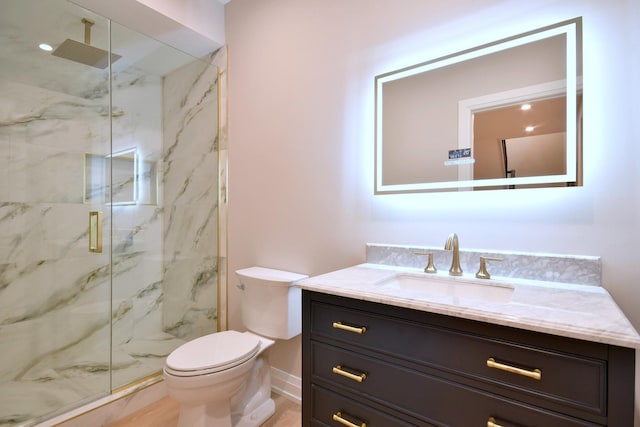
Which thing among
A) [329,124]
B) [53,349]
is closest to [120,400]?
[53,349]

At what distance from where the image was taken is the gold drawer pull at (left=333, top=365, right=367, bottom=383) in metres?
1.09

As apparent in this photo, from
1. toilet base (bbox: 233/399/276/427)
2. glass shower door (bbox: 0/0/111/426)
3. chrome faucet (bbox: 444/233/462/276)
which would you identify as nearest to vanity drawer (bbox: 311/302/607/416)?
chrome faucet (bbox: 444/233/462/276)

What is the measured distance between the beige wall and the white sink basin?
21cm

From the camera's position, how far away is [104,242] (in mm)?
2131

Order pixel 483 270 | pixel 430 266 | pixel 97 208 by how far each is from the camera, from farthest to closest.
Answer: pixel 97 208 → pixel 430 266 → pixel 483 270

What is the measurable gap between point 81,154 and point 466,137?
2433 millimetres

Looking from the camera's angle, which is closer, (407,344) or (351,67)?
(407,344)

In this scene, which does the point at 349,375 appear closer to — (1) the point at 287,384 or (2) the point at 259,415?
(2) the point at 259,415

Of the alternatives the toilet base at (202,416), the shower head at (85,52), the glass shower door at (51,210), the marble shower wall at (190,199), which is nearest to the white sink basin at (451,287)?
the toilet base at (202,416)

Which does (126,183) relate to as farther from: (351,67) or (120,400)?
(351,67)

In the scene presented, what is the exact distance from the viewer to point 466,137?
4.68 feet

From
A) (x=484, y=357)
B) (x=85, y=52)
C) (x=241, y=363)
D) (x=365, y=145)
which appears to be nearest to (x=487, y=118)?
(x=365, y=145)

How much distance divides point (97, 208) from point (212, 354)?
1.37m

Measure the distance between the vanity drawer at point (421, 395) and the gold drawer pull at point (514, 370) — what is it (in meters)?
0.09
